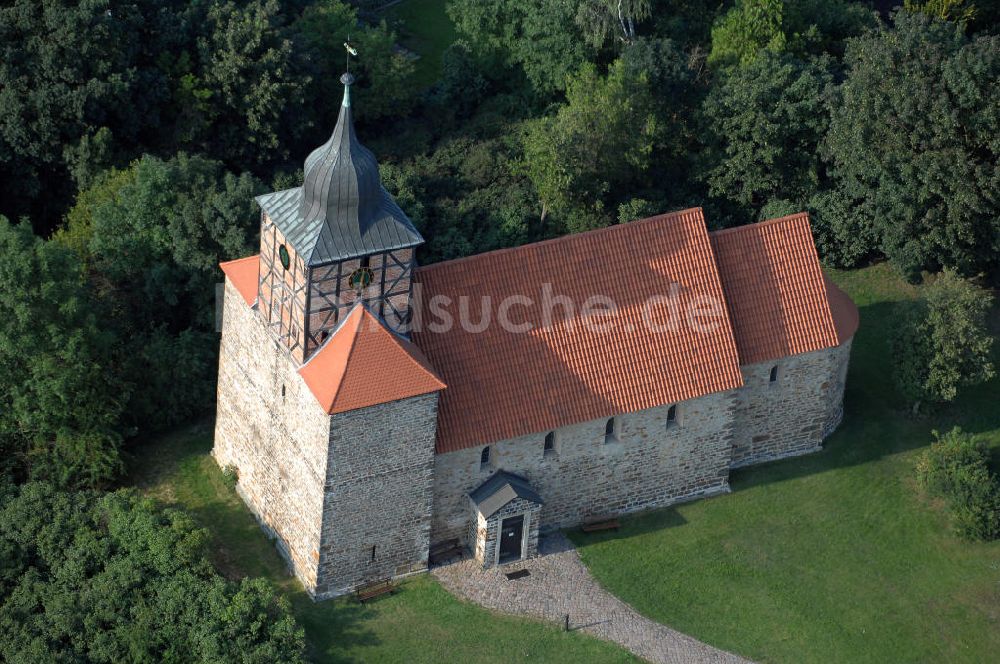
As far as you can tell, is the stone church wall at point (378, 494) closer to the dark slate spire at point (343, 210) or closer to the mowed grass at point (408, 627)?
the mowed grass at point (408, 627)

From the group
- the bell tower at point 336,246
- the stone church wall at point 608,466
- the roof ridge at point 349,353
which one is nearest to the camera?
the bell tower at point 336,246

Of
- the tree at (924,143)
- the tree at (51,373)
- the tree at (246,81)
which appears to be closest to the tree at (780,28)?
the tree at (924,143)

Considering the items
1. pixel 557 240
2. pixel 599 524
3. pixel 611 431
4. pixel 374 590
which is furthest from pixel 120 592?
pixel 557 240

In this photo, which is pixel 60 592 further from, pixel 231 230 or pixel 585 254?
pixel 585 254

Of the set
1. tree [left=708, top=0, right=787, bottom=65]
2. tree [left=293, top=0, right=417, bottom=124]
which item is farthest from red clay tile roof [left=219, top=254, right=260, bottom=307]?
tree [left=708, top=0, right=787, bottom=65]

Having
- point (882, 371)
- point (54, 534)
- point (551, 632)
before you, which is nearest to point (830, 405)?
point (882, 371)

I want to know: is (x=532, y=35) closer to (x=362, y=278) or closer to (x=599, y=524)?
(x=599, y=524)

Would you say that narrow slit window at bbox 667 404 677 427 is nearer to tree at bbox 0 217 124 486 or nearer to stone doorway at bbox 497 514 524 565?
stone doorway at bbox 497 514 524 565
